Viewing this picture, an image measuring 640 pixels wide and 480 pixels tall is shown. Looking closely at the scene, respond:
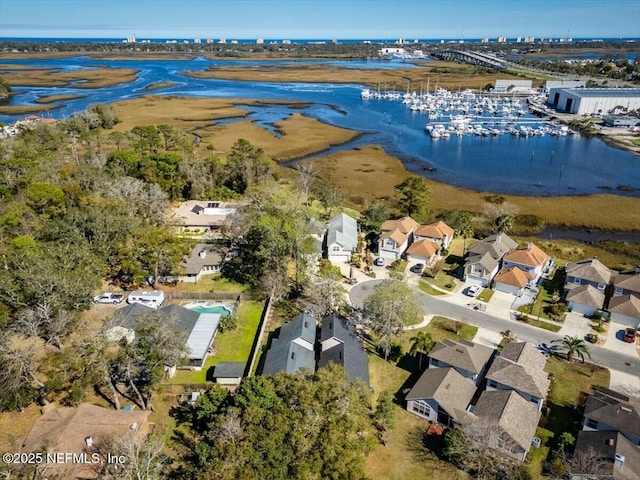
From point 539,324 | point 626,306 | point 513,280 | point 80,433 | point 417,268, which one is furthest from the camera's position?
point 417,268

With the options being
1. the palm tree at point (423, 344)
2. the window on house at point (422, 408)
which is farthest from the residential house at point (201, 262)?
the window on house at point (422, 408)

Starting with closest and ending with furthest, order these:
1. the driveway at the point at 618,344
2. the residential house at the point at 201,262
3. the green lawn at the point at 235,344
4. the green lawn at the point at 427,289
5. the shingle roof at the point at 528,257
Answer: the green lawn at the point at 235,344
the driveway at the point at 618,344
the green lawn at the point at 427,289
the shingle roof at the point at 528,257
the residential house at the point at 201,262

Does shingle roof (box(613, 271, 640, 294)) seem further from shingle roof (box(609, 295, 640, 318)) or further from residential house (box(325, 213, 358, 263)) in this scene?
residential house (box(325, 213, 358, 263))

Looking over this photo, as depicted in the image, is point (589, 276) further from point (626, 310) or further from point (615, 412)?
point (615, 412)

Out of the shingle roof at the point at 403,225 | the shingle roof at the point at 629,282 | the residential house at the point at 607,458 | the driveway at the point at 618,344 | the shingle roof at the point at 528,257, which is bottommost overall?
the driveway at the point at 618,344

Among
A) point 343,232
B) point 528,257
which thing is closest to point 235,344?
point 343,232

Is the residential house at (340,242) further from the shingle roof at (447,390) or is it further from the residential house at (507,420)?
the residential house at (507,420)
